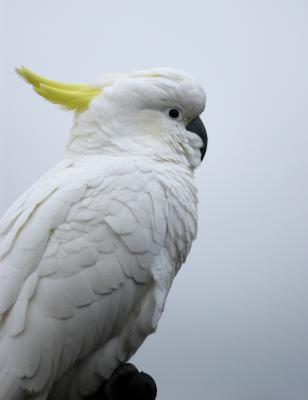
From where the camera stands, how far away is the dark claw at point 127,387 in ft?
5.04

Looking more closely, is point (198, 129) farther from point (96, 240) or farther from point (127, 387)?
point (127, 387)

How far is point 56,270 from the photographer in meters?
1.43

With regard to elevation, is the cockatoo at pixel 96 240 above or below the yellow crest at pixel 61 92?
below

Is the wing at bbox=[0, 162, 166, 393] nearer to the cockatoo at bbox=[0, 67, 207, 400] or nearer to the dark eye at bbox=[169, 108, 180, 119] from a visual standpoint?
the cockatoo at bbox=[0, 67, 207, 400]

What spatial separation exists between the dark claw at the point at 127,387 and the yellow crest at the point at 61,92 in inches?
32.8

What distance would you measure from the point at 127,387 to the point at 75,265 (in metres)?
0.41

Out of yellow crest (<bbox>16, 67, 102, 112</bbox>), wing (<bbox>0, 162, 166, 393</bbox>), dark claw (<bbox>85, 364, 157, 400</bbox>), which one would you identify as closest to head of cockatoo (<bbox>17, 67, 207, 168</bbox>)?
yellow crest (<bbox>16, 67, 102, 112</bbox>)

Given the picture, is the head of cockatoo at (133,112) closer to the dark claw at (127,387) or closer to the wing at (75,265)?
the wing at (75,265)

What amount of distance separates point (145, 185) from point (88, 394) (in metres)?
0.63

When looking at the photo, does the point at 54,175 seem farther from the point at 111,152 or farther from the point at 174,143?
the point at 174,143

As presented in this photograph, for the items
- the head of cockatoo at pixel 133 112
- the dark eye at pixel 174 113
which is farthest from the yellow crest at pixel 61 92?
the dark eye at pixel 174 113

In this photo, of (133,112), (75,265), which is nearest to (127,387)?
(75,265)

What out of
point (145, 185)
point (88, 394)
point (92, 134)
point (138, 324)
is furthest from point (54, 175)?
point (88, 394)

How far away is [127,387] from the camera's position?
1547 mm
